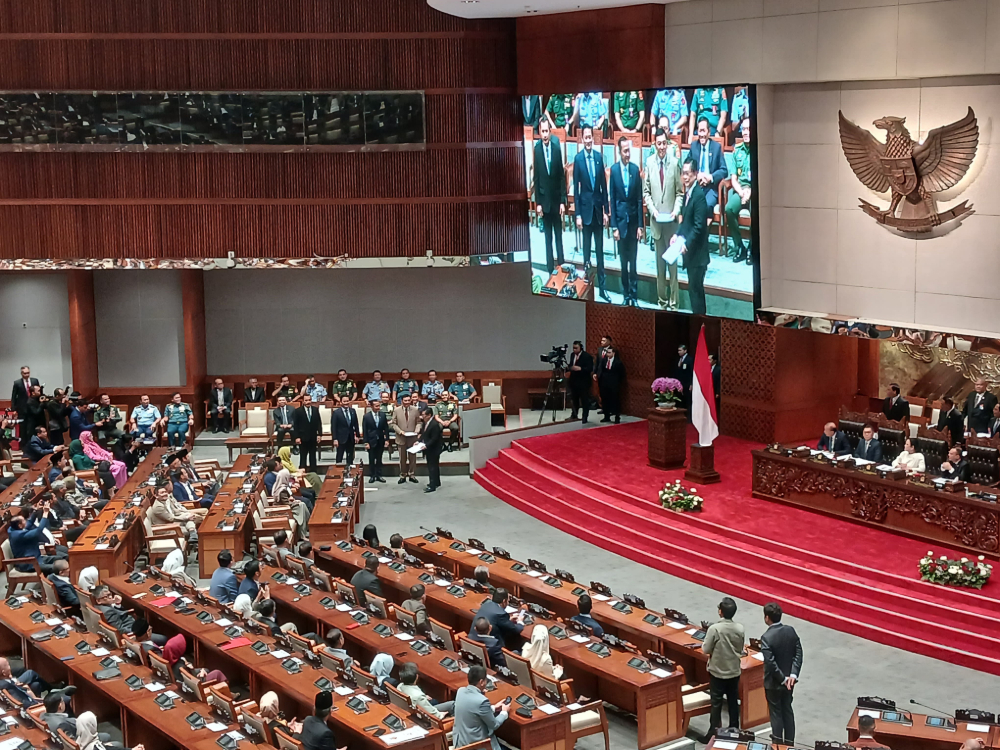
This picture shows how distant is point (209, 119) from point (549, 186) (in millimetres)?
5515

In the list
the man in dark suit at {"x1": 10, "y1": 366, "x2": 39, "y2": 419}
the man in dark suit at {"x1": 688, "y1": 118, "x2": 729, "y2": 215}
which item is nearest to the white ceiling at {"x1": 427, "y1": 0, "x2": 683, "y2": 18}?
the man in dark suit at {"x1": 688, "y1": 118, "x2": 729, "y2": 215}

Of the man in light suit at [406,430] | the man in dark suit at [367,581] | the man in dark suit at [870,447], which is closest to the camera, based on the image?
the man in dark suit at [367,581]

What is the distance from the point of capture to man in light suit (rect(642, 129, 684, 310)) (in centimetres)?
1766

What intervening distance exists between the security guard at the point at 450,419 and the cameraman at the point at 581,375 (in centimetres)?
202

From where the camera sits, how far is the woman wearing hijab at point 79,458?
18.7 m

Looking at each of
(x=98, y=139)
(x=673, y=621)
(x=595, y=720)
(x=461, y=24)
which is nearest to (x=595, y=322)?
(x=461, y=24)

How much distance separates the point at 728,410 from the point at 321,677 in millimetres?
10782

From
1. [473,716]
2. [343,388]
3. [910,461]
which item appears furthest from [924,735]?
[343,388]

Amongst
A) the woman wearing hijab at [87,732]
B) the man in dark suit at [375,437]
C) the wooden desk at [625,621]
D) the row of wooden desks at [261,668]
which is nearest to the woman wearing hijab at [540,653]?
the wooden desk at [625,621]

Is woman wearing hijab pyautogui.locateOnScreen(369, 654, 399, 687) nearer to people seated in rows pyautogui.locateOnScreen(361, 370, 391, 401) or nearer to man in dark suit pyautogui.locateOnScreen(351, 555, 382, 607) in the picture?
man in dark suit pyautogui.locateOnScreen(351, 555, 382, 607)

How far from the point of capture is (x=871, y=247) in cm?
1595

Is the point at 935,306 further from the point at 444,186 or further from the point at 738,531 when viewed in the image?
the point at 444,186

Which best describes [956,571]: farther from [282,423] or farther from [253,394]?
[253,394]

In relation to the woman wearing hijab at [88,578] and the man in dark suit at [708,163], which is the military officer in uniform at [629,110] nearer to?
the man in dark suit at [708,163]
